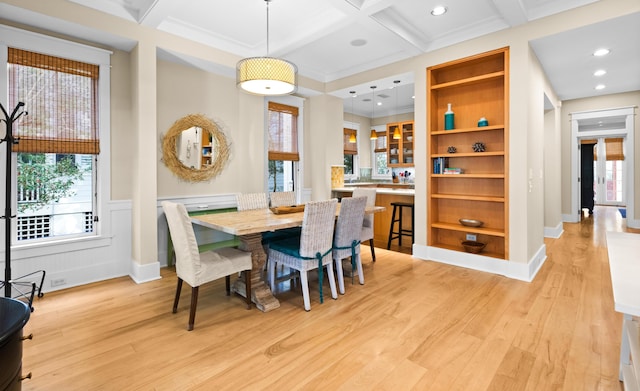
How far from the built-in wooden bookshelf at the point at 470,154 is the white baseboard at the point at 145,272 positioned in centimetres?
343

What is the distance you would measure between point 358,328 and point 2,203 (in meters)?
3.42

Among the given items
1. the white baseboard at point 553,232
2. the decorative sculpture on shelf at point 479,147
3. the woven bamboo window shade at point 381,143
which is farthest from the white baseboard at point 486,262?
the woven bamboo window shade at point 381,143

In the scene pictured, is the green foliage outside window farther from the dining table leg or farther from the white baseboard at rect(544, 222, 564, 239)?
the white baseboard at rect(544, 222, 564, 239)

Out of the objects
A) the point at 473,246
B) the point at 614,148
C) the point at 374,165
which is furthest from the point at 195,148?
the point at 614,148

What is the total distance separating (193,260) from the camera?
2.48 m

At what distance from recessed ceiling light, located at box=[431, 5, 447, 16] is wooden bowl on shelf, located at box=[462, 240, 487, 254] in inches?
106

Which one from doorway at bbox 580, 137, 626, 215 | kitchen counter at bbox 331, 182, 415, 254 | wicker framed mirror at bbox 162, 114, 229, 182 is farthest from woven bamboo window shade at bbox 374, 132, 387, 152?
doorway at bbox 580, 137, 626, 215

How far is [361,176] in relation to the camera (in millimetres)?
8797

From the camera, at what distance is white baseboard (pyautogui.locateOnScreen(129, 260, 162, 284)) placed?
11.7 feet

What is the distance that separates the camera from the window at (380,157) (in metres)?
8.86

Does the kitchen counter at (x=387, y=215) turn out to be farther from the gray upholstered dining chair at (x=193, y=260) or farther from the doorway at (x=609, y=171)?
the doorway at (x=609, y=171)

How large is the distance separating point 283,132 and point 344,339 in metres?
3.93

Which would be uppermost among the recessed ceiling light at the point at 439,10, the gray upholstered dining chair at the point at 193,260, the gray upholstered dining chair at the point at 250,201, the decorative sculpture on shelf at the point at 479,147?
the recessed ceiling light at the point at 439,10

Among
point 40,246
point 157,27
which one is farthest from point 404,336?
point 157,27
